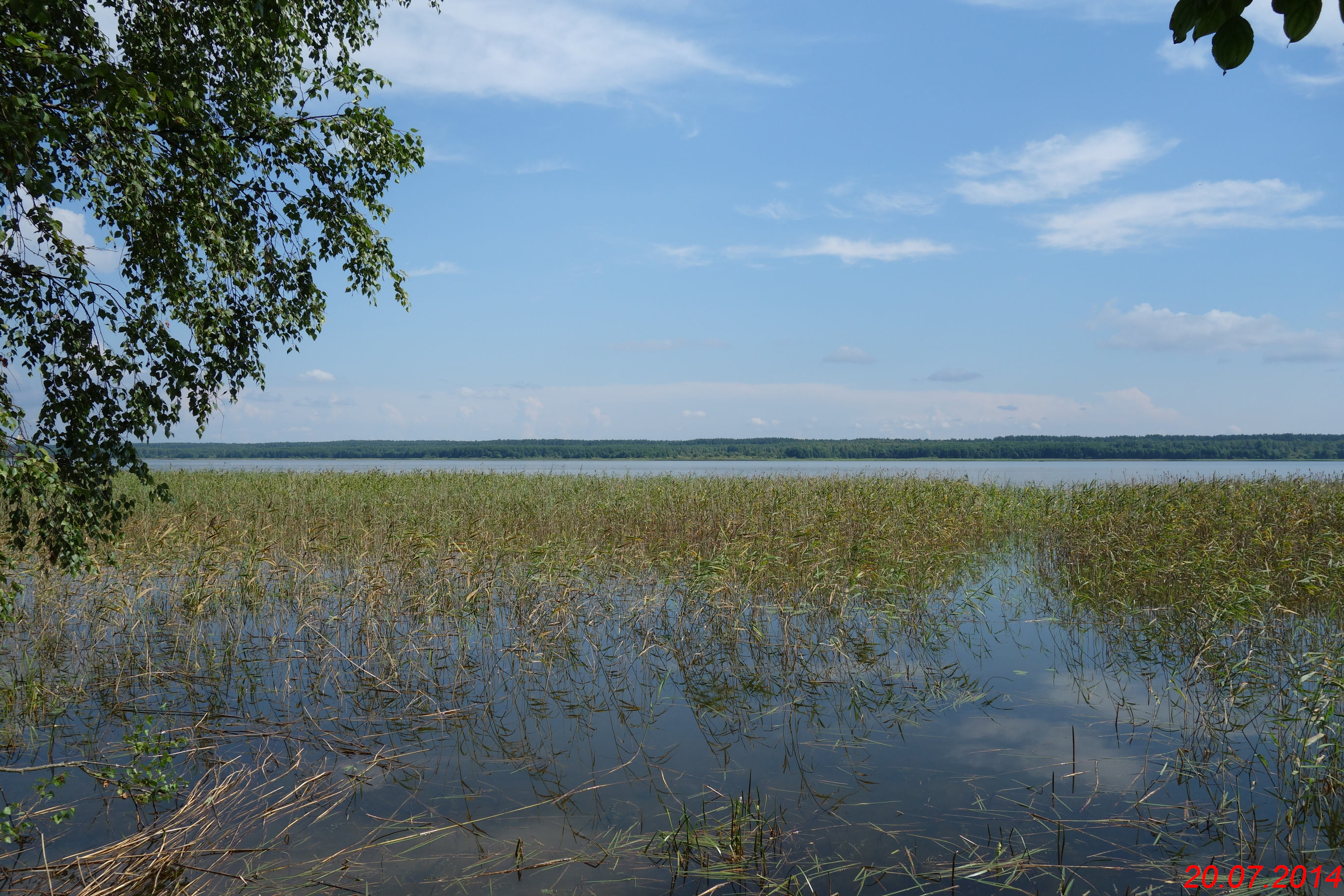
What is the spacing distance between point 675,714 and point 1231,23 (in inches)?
196

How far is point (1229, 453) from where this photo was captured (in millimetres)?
86188

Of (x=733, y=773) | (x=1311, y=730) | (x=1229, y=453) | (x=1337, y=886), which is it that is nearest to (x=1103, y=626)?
(x=1311, y=730)

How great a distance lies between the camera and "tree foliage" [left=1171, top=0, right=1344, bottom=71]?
204cm

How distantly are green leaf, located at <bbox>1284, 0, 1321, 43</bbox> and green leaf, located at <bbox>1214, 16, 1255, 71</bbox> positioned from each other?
0.09 m

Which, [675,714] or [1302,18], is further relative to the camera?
[675,714]

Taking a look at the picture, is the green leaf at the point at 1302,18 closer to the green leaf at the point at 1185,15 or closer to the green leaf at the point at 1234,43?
the green leaf at the point at 1234,43

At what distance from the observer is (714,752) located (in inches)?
191

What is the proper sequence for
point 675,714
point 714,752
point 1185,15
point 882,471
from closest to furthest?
point 1185,15 < point 714,752 < point 675,714 < point 882,471

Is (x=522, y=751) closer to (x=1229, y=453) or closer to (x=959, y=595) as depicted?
(x=959, y=595)

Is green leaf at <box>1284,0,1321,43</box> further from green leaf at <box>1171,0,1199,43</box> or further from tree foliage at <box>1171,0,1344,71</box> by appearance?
green leaf at <box>1171,0,1199,43</box>

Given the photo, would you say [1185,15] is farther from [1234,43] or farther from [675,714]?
[675,714]

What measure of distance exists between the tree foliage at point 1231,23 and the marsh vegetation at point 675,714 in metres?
3.44

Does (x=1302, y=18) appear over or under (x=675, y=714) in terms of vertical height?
over

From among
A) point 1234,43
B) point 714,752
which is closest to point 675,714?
point 714,752
